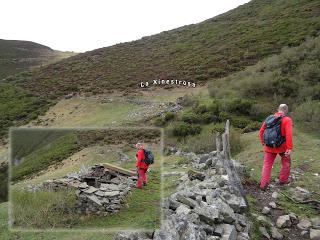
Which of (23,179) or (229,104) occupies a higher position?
(23,179)

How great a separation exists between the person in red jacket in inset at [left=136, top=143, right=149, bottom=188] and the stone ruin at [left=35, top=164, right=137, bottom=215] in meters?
0.11

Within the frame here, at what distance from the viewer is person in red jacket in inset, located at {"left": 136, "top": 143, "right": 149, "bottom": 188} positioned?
3966 mm

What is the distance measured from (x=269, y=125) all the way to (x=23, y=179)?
18.8ft

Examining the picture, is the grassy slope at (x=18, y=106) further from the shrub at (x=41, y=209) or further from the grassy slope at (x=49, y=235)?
the shrub at (x=41, y=209)

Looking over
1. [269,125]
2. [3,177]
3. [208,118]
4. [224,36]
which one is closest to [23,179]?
[3,177]

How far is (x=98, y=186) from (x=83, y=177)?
497mm

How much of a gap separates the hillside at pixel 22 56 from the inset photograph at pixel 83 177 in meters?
64.6

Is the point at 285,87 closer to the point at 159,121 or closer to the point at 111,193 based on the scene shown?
the point at 159,121

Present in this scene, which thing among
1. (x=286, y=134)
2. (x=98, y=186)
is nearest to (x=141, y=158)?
(x=98, y=186)

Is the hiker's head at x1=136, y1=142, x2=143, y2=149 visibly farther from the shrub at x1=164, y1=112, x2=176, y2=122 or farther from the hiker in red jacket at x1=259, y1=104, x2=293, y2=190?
the shrub at x1=164, y1=112, x2=176, y2=122

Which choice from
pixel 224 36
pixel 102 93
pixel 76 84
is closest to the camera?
pixel 102 93

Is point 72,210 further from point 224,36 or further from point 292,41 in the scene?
point 224,36

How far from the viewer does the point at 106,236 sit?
5500 millimetres

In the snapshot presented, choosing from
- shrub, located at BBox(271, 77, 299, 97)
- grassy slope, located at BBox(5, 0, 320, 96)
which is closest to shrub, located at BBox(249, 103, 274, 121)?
shrub, located at BBox(271, 77, 299, 97)
